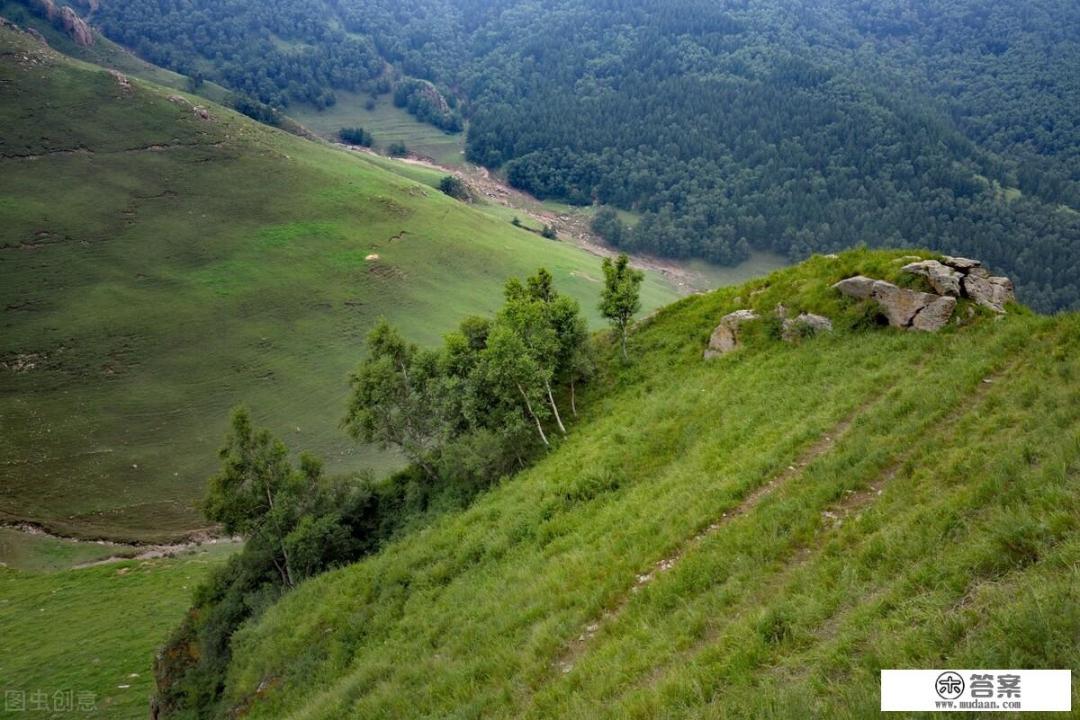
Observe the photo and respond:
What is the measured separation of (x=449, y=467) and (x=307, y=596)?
27.9ft

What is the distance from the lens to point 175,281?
249ft

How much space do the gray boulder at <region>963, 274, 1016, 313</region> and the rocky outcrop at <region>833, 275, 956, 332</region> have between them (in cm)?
88

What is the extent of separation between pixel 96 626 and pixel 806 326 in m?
48.0

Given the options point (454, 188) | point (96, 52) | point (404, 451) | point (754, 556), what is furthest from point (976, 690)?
point (96, 52)

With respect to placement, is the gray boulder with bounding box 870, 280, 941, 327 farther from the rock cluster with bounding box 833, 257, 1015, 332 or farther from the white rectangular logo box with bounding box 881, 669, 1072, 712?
the white rectangular logo box with bounding box 881, 669, 1072, 712

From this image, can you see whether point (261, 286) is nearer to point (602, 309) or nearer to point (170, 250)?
point (170, 250)

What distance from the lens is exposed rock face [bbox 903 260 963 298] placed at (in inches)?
911

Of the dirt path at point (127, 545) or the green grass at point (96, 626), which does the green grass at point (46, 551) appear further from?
the green grass at point (96, 626)

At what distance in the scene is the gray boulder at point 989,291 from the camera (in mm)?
Answer: 22344

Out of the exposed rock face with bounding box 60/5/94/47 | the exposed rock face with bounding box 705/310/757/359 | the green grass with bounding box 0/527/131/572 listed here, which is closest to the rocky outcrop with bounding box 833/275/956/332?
the exposed rock face with bounding box 705/310/757/359

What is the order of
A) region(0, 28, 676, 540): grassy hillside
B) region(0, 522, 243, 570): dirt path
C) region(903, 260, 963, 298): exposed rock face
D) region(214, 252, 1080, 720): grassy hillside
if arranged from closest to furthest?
1. region(214, 252, 1080, 720): grassy hillside
2. region(903, 260, 963, 298): exposed rock face
3. region(0, 522, 243, 570): dirt path
4. region(0, 28, 676, 540): grassy hillside

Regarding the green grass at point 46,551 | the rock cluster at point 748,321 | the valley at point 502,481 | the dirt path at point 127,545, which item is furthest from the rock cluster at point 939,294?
the green grass at point 46,551

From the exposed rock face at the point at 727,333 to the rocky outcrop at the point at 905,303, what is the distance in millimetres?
4902

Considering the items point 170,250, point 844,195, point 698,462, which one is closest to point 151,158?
point 170,250
